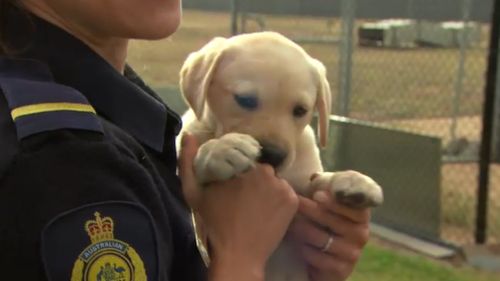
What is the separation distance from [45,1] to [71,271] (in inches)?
19.6

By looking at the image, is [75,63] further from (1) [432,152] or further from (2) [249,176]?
(1) [432,152]

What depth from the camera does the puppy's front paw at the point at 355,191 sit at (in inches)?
74.5

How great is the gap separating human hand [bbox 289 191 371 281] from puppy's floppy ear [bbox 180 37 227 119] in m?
0.34

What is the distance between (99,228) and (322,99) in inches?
45.2

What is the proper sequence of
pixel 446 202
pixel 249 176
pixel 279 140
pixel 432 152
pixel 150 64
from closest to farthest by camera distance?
pixel 249 176
pixel 279 140
pixel 432 152
pixel 446 202
pixel 150 64

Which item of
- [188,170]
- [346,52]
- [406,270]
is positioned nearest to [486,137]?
[406,270]

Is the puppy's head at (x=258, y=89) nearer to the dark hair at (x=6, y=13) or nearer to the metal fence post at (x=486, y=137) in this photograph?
the dark hair at (x=6, y=13)

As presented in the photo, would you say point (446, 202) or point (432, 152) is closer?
point (432, 152)

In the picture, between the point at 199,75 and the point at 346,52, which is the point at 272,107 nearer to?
the point at 199,75

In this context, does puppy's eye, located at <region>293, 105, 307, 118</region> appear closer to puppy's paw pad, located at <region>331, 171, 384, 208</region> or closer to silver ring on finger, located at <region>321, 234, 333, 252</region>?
puppy's paw pad, located at <region>331, 171, 384, 208</region>

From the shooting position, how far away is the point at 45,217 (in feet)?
3.64

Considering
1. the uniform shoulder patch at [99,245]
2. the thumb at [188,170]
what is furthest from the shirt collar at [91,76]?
the uniform shoulder patch at [99,245]

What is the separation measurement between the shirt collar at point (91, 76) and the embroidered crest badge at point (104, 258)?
0.95 ft

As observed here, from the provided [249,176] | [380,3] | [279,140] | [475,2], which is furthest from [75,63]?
[475,2]
